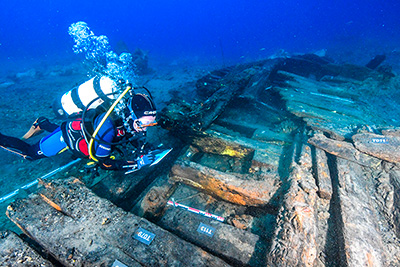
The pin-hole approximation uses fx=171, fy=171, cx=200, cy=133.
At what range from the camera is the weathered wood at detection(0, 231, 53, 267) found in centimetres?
184

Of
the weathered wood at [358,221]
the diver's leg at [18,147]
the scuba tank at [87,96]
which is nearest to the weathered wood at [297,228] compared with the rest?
the weathered wood at [358,221]

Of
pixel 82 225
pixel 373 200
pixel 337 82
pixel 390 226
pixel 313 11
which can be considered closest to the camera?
pixel 82 225

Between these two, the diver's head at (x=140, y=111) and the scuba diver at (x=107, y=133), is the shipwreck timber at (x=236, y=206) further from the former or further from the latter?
the diver's head at (x=140, y=111)

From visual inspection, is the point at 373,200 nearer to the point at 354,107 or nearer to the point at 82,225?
the point at 354,107

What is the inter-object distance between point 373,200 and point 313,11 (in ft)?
493

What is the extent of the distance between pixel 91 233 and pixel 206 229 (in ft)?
4.74

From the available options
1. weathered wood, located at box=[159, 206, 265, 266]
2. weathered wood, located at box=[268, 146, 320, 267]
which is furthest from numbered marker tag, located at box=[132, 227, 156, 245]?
weathered wood, located at box=[268, 146, 320, 267]

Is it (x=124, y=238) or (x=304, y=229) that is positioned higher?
(x=304, y=229)

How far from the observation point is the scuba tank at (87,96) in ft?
10.9

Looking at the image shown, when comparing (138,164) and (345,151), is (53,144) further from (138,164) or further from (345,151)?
(345,151)

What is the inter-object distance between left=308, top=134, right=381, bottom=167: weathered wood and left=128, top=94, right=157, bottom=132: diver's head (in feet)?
10.2

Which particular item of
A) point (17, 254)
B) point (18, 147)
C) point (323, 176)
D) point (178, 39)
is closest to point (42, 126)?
point (18, 147)

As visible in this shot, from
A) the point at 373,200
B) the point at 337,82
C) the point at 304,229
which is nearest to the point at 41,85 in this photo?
the point at 304,229

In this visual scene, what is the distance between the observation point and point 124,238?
2086mm
